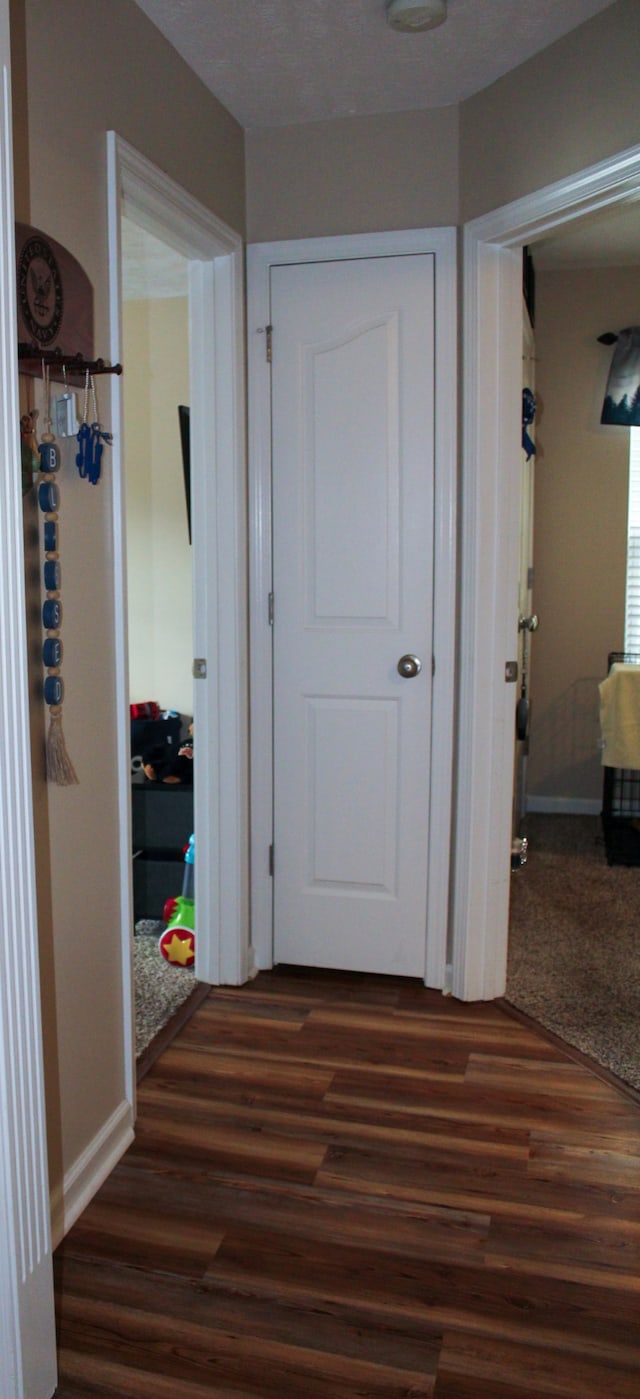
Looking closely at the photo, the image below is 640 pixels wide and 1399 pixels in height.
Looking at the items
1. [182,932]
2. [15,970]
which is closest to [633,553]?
[182,932]

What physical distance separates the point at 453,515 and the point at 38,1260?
2.06 m

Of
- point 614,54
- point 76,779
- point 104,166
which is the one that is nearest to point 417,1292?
point 76,779

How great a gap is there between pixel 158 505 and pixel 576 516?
2.03 meters

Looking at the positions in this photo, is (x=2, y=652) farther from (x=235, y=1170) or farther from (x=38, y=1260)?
(x=235, y=1170)

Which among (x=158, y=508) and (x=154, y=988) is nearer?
(x=154, y=988)

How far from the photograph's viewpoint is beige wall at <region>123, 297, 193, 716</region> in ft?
14.5

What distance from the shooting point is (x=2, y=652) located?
143cm

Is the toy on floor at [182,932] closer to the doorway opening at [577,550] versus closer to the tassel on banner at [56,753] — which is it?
the tassel on banner at [56,753]

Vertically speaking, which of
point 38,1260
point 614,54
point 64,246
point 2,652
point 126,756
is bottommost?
point 38,1260

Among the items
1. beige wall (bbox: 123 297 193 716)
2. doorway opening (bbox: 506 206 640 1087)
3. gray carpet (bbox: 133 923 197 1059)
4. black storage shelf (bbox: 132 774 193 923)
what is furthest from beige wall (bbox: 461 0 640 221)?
gray carpet (bbox: 133 923 197 1059)

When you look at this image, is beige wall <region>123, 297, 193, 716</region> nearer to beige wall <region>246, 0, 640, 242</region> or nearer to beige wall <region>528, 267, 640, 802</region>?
beige wall <region>246, 0, 640, 242</region>

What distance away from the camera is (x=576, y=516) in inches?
199

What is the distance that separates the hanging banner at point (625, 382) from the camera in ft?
15.9

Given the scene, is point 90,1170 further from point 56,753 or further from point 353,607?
point 353,607
